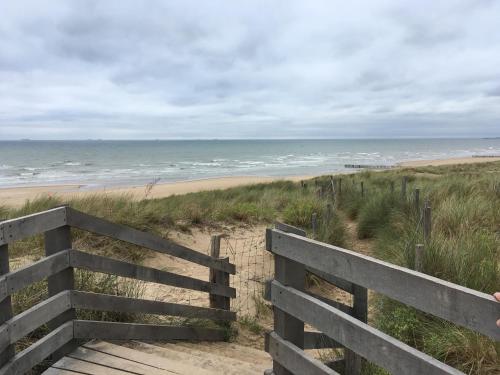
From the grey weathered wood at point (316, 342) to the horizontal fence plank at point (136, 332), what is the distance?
57.2 inches

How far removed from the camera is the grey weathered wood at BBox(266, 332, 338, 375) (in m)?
2.43

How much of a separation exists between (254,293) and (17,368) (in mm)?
4558

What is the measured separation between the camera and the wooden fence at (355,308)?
1.75 m

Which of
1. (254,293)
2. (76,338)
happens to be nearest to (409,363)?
(76,338)

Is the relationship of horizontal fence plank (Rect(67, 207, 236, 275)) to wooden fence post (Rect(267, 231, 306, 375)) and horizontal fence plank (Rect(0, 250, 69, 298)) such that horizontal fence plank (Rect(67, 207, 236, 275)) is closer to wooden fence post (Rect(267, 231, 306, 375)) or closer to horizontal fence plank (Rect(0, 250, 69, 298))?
horizontal fence plank (Rect(0, 250, 69, 298))

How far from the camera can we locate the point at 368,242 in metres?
10.0

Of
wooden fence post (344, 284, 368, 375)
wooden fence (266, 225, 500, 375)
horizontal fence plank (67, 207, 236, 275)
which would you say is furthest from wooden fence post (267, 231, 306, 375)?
horizontal fence plank (67, 207, 236, 275)

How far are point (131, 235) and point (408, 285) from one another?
259cm

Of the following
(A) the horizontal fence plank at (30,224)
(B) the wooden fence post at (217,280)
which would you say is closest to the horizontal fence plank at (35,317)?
(A) the horizontal fence plank at (30,224)

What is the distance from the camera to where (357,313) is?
2992 millimetres

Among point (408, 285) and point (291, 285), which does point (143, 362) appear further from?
point (408, 285)

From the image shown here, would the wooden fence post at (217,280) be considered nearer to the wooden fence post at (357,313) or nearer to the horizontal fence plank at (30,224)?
the wooden fence post at (357,313)

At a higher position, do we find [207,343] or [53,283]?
[53,283]

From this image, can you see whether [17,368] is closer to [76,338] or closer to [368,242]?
[76,338]
